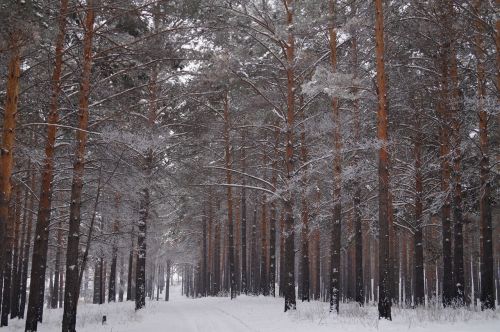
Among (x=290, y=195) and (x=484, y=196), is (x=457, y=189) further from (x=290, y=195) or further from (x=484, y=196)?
(x=290, y=195)

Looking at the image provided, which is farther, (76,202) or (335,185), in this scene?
(335,185)

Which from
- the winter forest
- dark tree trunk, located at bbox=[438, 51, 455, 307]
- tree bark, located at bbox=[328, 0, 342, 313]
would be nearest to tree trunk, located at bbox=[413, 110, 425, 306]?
the winter forest

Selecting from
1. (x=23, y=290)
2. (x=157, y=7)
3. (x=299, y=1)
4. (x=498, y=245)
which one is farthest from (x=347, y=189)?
(x=498, y=245)

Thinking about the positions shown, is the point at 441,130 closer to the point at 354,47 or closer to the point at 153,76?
the point at 354,47

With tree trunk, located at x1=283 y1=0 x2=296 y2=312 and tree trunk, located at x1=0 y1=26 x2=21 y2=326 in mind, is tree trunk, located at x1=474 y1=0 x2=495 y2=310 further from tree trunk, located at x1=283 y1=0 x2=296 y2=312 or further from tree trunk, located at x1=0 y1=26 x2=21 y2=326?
tree trunk, located at x1=0 y1=26 x2=21 y2=326

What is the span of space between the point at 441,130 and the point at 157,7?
11232 millimetres

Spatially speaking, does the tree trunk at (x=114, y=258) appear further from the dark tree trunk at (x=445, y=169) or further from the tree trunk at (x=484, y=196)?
the tree trunk at (x=484, y=196)

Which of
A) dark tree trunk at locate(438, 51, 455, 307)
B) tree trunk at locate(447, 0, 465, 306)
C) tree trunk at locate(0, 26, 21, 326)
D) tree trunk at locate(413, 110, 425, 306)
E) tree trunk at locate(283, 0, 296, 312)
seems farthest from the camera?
tree trunk at locate(413, 110, 425, 306)

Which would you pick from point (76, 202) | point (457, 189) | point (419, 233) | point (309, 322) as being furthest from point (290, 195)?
point (419, 233)

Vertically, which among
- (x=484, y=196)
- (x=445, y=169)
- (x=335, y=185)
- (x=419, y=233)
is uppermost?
(x=445, y=169)

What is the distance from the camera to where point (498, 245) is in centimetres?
3425

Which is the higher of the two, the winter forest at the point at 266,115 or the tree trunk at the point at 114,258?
the winter forest at the point at 266,115

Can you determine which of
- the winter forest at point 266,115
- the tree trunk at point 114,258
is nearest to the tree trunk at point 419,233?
the winter forest at point 266,115

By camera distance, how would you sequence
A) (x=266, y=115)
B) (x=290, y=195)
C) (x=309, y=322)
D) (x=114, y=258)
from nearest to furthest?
(x=309, y=322) → (x=290, y=195) → (x=266, y=115) → (x=114, y=258)
